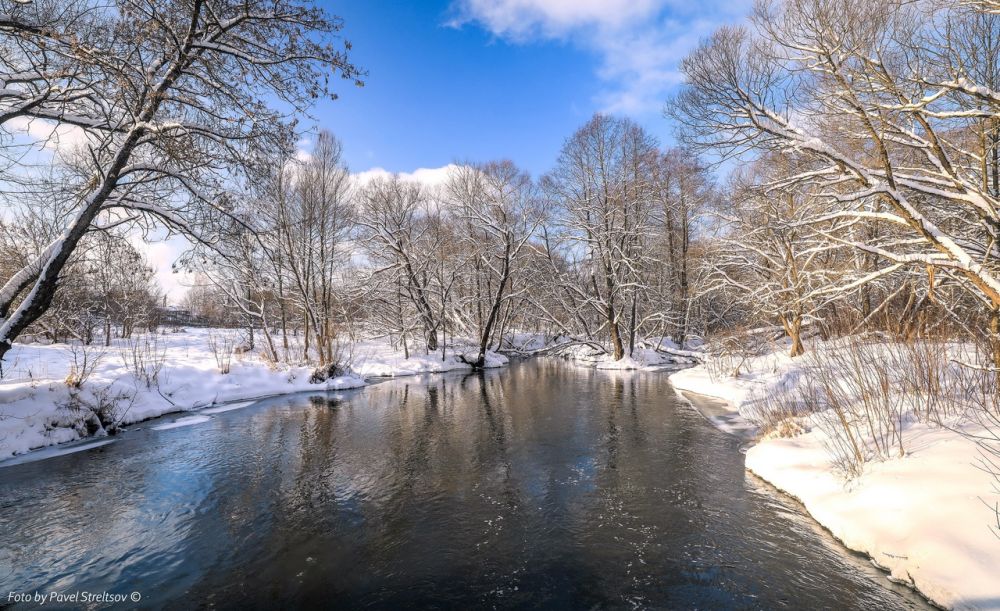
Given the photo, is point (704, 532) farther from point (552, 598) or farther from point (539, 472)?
point (539, 472)

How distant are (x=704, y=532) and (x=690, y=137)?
7.77 metres

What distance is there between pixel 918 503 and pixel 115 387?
14002 mm

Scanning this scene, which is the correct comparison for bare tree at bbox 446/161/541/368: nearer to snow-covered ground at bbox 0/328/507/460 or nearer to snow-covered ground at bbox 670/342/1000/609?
snow-covered ground at bbox 0/328/507/460

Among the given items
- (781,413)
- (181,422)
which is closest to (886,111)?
(781,413)

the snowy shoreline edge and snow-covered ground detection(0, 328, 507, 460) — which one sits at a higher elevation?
snow-covered ground detection(0, 328, 507, 460)

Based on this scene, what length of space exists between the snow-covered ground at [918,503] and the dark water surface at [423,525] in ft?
0.82

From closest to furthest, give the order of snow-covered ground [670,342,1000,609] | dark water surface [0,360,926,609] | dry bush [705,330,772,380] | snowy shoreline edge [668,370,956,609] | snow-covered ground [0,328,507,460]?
snow-covered ground [670,342,1000,609]
snowy shoreline edge [668,370,956,609]
dark water surface [0,360,926,609]
snow-covered ground [0,328,507,460]
dry bush [705,330,772,380]

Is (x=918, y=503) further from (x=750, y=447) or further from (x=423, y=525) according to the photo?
(x=423, y=525)

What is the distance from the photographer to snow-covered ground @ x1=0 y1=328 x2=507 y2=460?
7750mm

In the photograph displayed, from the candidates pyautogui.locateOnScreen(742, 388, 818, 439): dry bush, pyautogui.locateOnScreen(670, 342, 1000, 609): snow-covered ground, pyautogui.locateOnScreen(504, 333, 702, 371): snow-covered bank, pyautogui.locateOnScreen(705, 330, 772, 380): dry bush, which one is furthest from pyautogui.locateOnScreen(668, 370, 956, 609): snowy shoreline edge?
pyautogui.locateOnScreen(504, 333, 702, 371): snow-covered bank

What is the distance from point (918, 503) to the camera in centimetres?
376

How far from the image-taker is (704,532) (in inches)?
182

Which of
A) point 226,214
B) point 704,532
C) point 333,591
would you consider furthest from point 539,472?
point 226,214

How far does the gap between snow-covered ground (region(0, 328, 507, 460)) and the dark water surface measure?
123 cm
